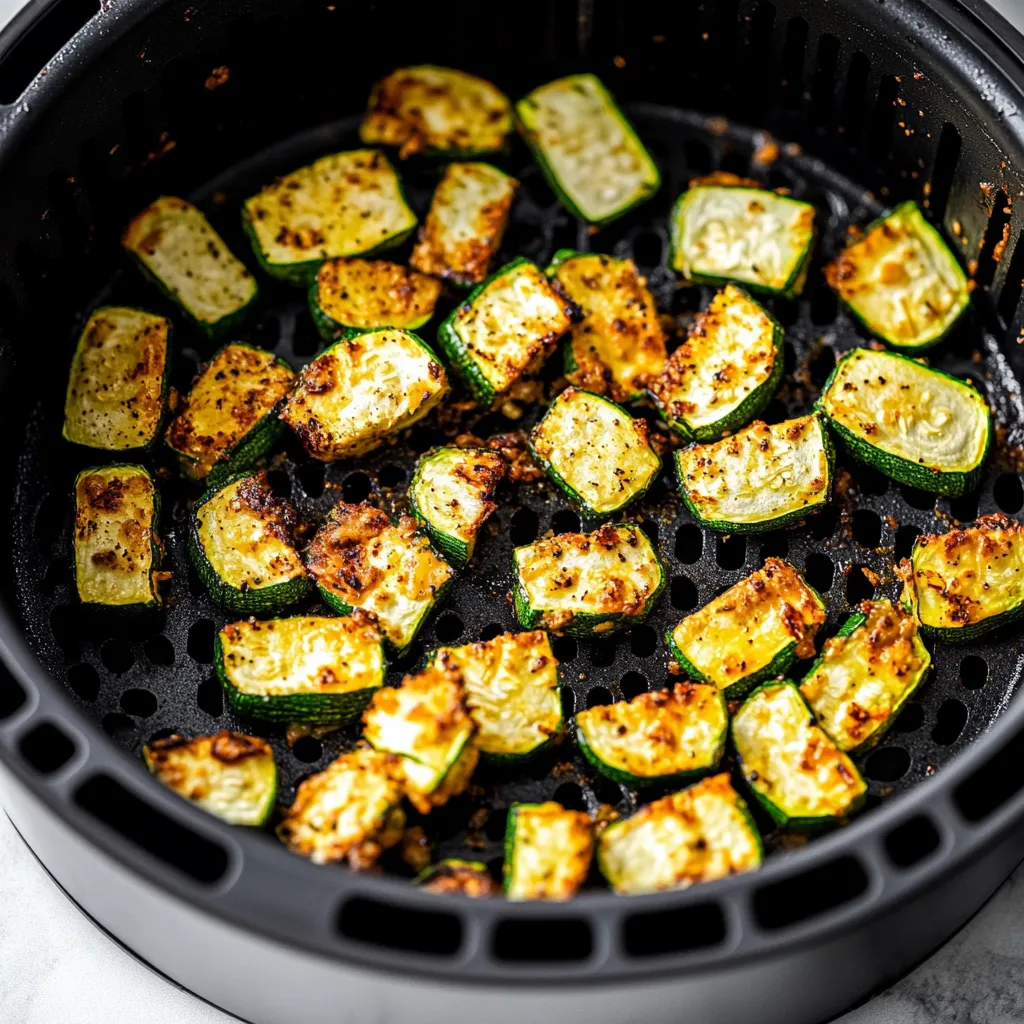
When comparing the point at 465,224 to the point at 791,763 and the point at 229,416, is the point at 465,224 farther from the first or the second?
the point at 791,763

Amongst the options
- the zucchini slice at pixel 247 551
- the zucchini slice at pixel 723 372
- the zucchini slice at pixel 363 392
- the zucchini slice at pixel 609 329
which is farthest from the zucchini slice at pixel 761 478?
the zucchini slice at pixel 247 551

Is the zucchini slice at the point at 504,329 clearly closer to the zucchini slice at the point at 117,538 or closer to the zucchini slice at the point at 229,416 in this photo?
the zucchini slice at the point at 229,416

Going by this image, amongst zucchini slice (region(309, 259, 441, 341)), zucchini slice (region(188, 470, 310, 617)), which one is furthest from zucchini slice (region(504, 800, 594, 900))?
zucchini slice (region(309, 259, 441, 341))

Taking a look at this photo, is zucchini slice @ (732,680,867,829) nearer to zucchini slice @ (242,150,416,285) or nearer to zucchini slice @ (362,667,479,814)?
zucchini slice @ (362,667,479,814)

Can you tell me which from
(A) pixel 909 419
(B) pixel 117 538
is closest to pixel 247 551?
(B) pixel 117 538

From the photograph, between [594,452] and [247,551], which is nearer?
[247,551]

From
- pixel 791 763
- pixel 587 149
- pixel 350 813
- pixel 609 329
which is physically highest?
pixel 587 149
